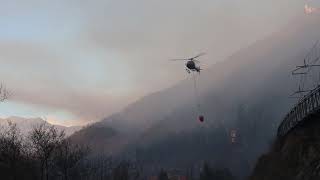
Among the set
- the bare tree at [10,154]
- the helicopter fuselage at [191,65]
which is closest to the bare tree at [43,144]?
the bare tree at [10,154]

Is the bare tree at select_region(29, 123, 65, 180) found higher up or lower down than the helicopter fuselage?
lower down

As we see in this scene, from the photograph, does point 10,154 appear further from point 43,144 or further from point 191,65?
point 191,65

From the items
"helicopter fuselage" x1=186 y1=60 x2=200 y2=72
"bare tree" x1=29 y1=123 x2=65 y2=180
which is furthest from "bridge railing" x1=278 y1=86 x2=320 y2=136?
"bare tree" x1=29 y1=123 x2=65 y2=180

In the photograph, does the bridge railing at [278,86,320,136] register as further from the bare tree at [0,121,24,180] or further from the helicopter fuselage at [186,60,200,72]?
the bare tree at [0,121,24,180]

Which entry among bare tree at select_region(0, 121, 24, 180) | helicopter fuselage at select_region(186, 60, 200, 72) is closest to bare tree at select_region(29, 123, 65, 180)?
bare tree at select_region(0, 121, 24, 180)

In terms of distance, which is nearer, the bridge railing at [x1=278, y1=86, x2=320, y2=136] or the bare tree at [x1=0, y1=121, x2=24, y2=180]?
the bridge railing at [x1=278, y1=86, x2=320, y2=136]

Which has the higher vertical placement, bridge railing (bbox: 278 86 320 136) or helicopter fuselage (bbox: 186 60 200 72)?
helicopter fuselage (bbox: 186 60 200 72)

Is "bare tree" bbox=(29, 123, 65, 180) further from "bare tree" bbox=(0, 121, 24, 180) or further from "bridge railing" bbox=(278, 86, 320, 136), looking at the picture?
"bridge railing" bbox=(278, 86, 320, 136)

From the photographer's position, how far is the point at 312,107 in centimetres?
5450

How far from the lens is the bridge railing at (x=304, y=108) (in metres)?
51.8

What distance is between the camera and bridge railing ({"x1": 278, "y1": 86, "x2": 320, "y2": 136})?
51800mm

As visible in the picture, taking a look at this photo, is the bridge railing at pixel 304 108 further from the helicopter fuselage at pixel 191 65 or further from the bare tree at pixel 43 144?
the bare tree at pixel 43 144

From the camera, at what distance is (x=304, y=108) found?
59.3 meters

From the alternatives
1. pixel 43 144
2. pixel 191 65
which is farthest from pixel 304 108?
pixel 43 144
